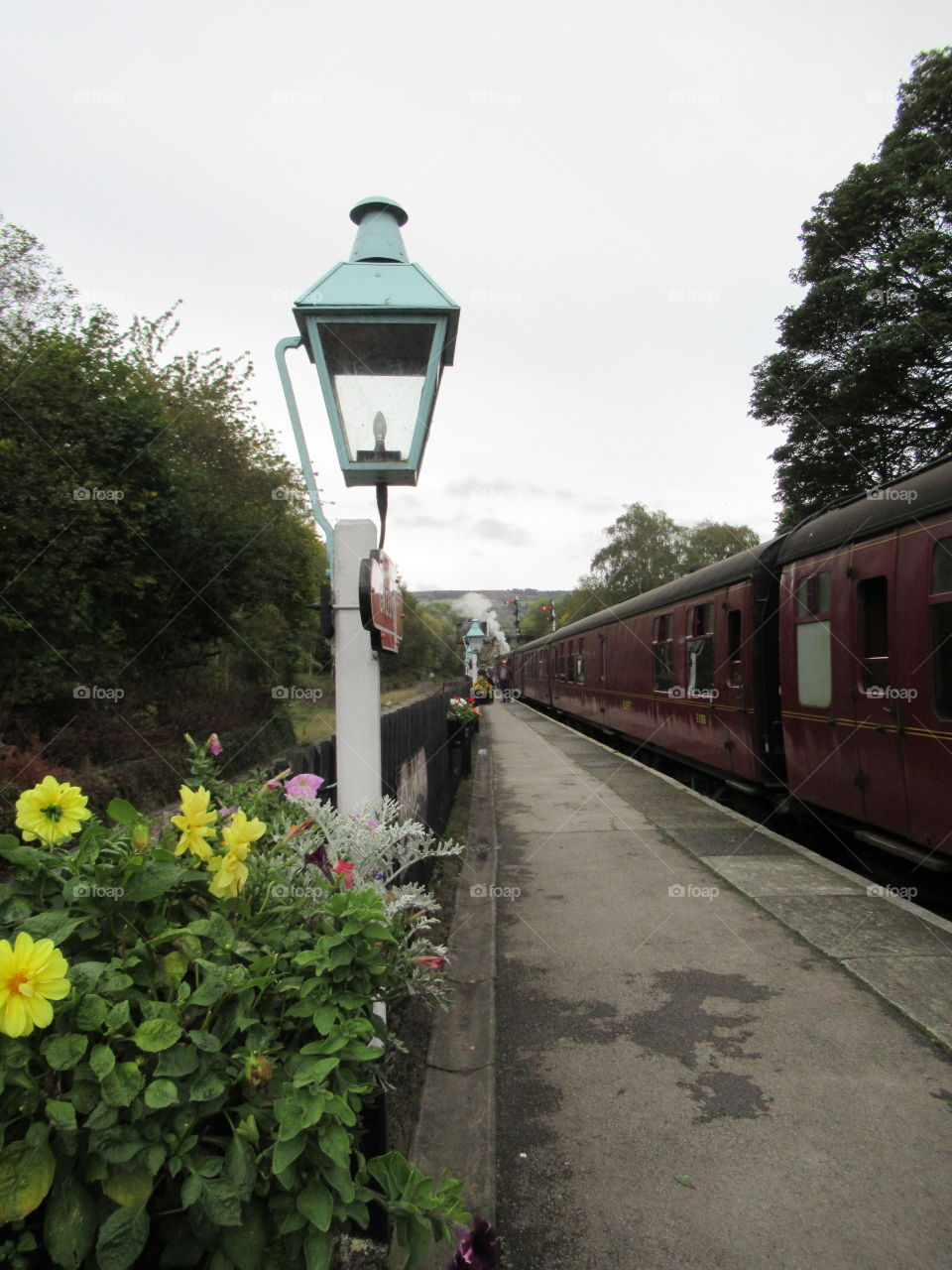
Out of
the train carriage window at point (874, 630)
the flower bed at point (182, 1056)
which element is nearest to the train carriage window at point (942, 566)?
the train carriage window at point (874, 630)

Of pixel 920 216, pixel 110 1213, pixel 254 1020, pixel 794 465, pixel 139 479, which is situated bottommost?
pixel 110 1213

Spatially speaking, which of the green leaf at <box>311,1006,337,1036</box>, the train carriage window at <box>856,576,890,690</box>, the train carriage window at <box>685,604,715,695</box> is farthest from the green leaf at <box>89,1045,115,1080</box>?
the train carriage window at <box>685,604,715,695</box>

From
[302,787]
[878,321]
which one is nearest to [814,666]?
[302,787]

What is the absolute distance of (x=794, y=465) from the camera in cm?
2755

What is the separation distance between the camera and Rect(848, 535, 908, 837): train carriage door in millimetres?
5875

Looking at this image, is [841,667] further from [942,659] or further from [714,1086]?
[714,1086]

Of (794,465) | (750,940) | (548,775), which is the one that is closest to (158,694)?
(548,775)

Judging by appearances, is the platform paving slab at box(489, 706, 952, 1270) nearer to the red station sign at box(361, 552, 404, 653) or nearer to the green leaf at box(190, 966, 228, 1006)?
the green leaf at box(190, 966, 228, 1006)

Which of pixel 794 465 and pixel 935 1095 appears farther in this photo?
pixel 794 465

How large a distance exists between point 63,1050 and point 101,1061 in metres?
0.07

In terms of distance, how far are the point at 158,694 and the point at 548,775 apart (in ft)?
21.9

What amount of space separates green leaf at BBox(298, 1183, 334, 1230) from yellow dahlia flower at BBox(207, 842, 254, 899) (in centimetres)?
56

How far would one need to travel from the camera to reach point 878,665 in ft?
20.4

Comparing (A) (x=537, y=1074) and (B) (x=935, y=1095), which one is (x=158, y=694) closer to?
(A) (x=537, y=1074)
